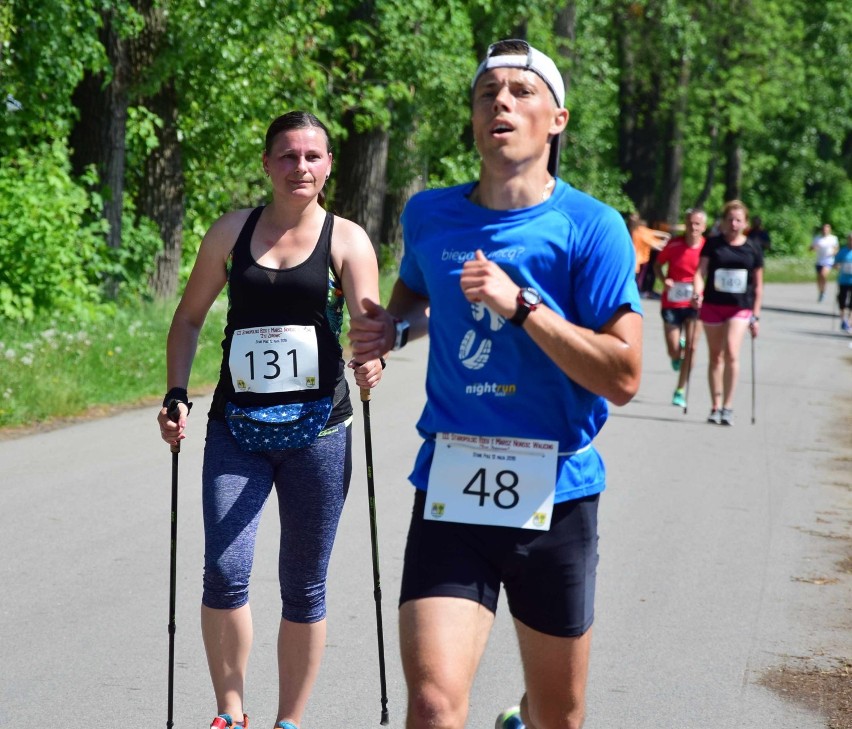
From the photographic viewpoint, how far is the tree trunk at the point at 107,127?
1714 cm

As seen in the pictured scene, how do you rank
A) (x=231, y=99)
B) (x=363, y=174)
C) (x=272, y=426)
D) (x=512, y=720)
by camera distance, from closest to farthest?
1. (x=512, y=720)
2. (x=272, y=426)
3. (x=231, y=99)
4. (x=363, y=174)

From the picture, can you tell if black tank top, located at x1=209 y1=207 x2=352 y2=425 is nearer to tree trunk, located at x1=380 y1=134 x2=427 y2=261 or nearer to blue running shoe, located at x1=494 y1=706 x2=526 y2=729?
blue running shoe, located at x1=494 y1=706 x2=526 y2=729

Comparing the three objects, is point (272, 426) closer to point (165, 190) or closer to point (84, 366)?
point (84, 366)

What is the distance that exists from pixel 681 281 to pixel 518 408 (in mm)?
11755

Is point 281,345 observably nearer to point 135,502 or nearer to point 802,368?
point 135,502

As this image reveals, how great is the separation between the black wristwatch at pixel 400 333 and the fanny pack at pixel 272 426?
0.74m

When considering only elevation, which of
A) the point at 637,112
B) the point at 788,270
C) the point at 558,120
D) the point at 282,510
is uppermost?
the point at 637,112

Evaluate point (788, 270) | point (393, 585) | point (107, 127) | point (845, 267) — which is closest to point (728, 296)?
point (393, 585)

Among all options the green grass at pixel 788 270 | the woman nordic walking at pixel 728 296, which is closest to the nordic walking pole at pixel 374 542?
the woman nordic walking at pixel 728 296

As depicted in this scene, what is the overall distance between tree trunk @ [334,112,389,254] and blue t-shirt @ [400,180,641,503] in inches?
782

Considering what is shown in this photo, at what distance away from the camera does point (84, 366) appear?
13.0m

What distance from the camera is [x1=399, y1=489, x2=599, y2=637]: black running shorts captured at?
3529 millimetres

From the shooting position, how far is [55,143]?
16.7 metres

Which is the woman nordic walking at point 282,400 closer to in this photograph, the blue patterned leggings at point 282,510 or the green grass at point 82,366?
the blue patterned leggings at point 282,510
